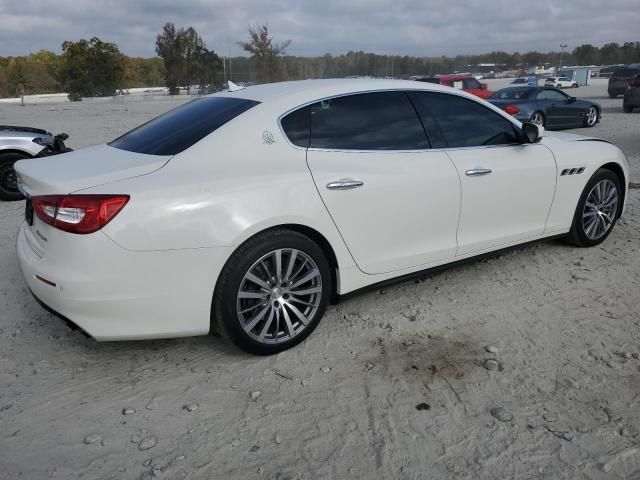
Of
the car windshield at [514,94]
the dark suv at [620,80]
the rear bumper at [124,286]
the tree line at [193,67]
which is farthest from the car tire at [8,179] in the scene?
the tree line at [193,67]

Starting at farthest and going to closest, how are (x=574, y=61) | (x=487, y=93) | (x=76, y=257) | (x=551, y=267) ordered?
(x=574, y=61), (x=487, y=93), (x=551, y=267), (x=76, y=257)

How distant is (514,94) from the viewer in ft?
50.4

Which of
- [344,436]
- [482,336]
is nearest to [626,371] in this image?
[482,336]

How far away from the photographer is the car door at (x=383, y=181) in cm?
332

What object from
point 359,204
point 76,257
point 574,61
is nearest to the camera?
point 76,257

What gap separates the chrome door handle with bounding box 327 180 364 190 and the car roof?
0.55 m

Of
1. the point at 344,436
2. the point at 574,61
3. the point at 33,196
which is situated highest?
the point at 574,61

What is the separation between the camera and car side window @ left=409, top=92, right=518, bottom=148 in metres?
3.83

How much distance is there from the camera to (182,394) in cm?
292

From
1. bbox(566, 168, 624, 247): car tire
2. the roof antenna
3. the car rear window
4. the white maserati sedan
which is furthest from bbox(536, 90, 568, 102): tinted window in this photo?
the car rear window

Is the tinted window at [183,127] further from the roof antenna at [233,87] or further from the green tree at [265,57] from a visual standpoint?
the green tree at [265,57]

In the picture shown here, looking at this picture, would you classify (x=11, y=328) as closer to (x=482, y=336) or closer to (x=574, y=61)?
(x=482, y=336)

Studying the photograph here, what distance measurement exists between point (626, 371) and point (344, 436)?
5.36ft

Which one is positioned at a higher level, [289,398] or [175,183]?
[175,183]
